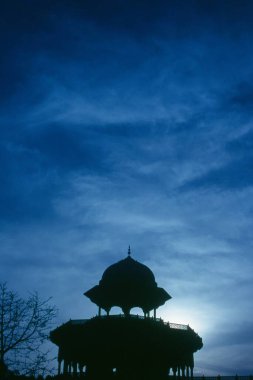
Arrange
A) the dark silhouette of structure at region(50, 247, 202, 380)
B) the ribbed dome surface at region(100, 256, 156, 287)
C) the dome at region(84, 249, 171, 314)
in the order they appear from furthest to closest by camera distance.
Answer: the ribbed dome surface at region(100, 256, 156, 287) < the dome at region(84, 249, 171, 314) < the dark silhouette of structure at region(50, 247, 202, 380)

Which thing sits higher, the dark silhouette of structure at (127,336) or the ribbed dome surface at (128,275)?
the ribbed dome surface at (128,275)

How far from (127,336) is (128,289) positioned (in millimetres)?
4251

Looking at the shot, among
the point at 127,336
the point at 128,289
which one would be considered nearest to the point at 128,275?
the point at 128,289

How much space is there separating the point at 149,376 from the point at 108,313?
5925 millimetres

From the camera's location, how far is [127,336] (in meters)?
28.6

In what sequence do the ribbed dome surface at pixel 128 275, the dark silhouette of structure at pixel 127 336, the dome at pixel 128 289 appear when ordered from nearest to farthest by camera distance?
the dark silhouette of structure at pixel 127 336
the dome at pixel 128 289
the ribbed dome surface at pixel 128 275

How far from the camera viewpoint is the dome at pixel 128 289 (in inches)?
1265

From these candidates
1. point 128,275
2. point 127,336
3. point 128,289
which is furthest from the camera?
point 128,275

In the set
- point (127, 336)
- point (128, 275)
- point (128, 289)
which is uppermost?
point (128, 275)

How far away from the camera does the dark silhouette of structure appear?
28.9m

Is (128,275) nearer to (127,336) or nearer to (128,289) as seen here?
(128,289)

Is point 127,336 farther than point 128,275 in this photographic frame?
No

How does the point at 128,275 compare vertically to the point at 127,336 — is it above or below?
above

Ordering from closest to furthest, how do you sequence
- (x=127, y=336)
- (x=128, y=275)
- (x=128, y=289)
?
1. (x=127, y=336)
2. (x=128, y=289)
3. (x=128, y=275)
